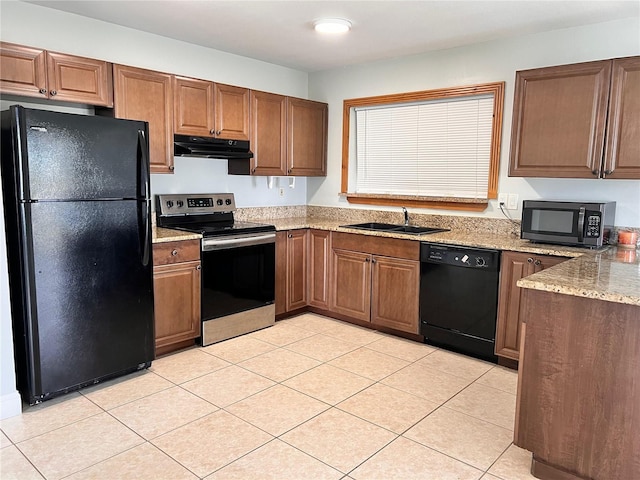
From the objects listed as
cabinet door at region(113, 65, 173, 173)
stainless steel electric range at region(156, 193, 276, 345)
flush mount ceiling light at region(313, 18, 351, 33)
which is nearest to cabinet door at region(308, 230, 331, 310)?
stainless steel electric range at region(156, 193, 276, 345)

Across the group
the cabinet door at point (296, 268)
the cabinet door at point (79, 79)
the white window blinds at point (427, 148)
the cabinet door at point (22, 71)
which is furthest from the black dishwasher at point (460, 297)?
the cabinet door at point (22, 71)

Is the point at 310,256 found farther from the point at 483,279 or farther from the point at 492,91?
the point at 492,91

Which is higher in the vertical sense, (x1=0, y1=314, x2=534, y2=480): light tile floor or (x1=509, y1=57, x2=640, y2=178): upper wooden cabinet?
(x1=509, y1=57, x2=640, y2=178): upper wooden cabinet

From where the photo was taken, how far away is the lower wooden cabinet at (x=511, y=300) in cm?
312

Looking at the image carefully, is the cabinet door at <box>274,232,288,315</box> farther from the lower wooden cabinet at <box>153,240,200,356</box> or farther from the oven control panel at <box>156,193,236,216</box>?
the lower wooden cabinet at <box>153,240,200,356</box>

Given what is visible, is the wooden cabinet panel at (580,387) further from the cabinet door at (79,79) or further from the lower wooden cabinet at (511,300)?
the cabinet door at (79,79)

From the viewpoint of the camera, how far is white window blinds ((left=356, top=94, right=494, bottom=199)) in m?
3.92

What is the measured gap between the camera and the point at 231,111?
13.1ft

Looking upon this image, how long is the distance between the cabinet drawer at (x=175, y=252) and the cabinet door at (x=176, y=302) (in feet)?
0.12

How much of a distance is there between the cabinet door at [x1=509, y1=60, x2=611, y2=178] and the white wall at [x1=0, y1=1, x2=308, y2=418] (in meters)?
2.41

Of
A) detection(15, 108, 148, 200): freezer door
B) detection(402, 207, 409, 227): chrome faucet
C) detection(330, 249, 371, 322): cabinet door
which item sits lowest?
detection(330, 249, 371, 322): cabinet door

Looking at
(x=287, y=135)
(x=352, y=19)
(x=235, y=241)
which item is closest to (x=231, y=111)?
(x=287, y=135)

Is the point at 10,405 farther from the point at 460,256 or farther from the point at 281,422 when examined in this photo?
the point at 460,256

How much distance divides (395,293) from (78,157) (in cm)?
251
